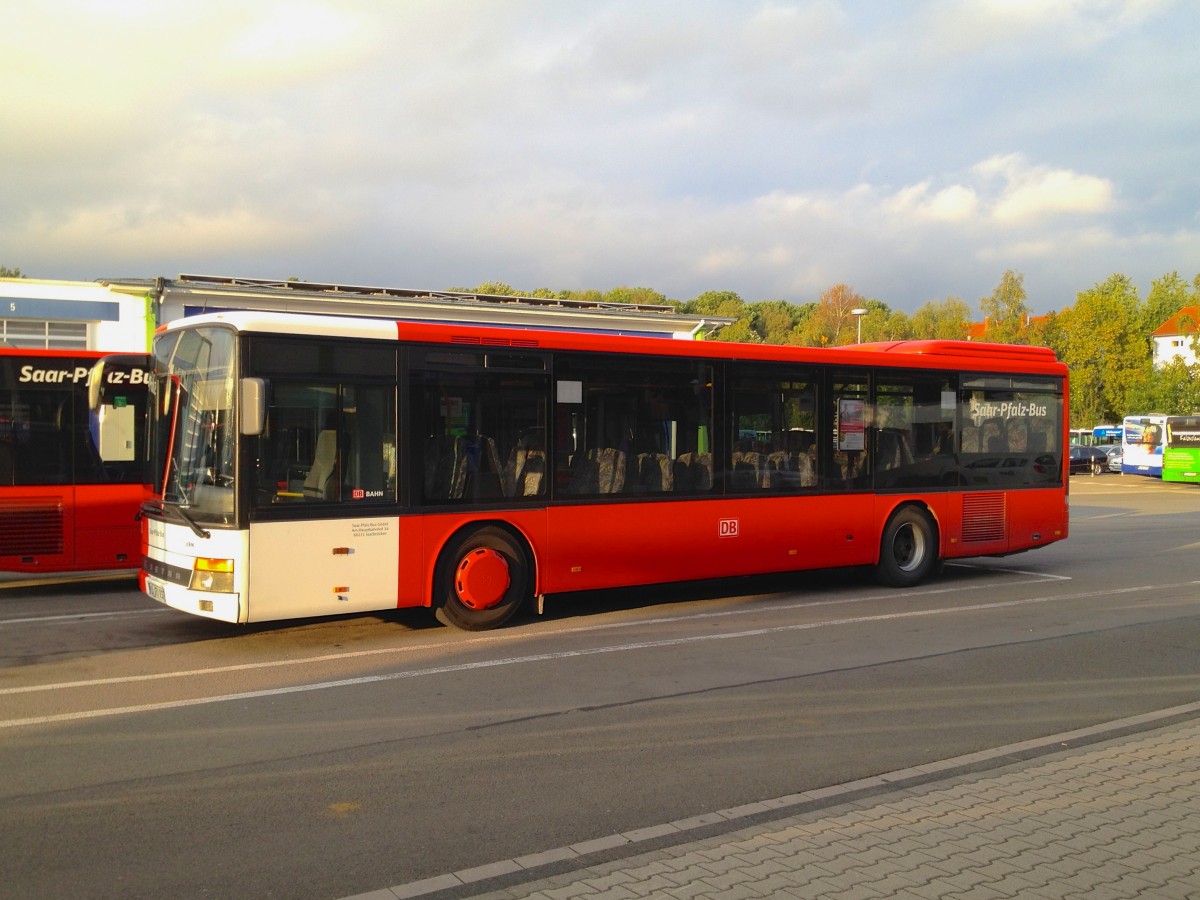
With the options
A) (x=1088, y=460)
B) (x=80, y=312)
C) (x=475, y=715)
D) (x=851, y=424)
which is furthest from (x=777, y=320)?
(x=475, y=715)

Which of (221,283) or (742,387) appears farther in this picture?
(221,283)

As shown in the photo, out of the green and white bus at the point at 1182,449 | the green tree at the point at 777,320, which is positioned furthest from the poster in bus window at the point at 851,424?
the green tree at the point at 777,320

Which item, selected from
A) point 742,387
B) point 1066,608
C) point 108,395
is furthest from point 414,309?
point 1066,608

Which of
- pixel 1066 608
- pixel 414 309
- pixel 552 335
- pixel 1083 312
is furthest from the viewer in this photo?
pixel 1083 312

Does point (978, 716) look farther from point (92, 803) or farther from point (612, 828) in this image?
point (92, 803)

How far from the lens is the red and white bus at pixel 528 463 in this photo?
9.02 metres

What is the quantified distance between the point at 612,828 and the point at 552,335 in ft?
21.2

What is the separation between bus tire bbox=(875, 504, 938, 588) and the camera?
13375mm

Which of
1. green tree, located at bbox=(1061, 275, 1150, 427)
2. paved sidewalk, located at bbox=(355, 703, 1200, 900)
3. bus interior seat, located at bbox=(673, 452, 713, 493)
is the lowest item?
paved sidewalk, located at bbox=(355, 703, 1200, 900)

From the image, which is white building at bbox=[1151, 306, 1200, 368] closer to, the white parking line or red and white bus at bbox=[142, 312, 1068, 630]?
red and white bus at bbox=[142, 312, 1068, 630]

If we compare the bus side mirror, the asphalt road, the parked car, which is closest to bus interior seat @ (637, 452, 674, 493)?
the asphalt road

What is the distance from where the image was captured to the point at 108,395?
41.8ft

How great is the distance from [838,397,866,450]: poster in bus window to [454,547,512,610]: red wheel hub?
16.3 ft

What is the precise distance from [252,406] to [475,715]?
10.8 feet
